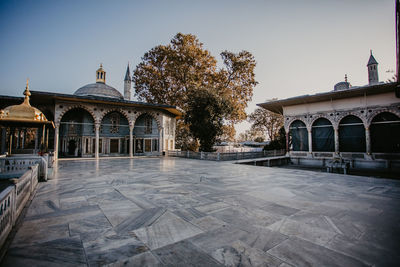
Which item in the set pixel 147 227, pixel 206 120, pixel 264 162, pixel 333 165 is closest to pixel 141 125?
pixel 206 120

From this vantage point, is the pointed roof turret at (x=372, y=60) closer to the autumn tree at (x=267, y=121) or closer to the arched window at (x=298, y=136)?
the arched window at (x=298, y=136)

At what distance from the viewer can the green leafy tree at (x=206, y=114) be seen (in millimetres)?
16312

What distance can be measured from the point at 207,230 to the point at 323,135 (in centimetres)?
1695

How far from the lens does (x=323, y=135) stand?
15.9 m

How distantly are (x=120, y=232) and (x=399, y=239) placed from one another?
369 cm

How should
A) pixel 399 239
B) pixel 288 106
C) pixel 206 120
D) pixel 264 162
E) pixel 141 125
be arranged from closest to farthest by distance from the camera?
pixel 399 239 → pixel 264 162 → pixel 206 120 → pixel 288 106 → pixel 141 125

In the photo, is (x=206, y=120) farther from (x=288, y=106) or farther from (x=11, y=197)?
(x=11, y=197)

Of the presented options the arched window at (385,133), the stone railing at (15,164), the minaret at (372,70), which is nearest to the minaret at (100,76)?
the stone railing at (15,164)

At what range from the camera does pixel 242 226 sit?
276cm

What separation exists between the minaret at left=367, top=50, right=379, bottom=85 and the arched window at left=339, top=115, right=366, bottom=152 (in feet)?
A: 30.7

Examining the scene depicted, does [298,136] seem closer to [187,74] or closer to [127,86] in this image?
[187,74]

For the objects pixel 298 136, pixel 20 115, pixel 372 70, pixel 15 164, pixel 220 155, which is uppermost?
pixel 372 70

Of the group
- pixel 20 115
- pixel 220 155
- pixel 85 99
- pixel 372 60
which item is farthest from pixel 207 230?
pixel 372 60

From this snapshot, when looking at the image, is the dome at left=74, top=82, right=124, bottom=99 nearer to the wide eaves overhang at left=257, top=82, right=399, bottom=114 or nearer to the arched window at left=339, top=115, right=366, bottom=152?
the wide eaves overhang at left=257, top=82, right=399, bottom=114
